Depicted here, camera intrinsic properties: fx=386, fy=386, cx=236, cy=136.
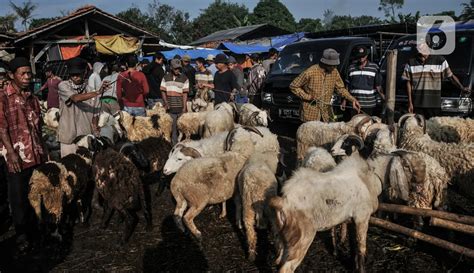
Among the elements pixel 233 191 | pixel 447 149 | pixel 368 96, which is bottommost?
pixel 233 191

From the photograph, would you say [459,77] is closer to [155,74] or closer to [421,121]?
[421,121]

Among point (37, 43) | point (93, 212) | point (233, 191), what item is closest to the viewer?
point (233, 191)

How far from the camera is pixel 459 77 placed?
8305 mm

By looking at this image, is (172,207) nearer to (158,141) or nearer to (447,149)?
(158,141)

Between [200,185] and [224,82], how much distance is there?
212 inches

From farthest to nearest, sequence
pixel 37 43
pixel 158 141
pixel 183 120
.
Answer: pixel 37 43 → pixel 183 120 → pixel 158 141

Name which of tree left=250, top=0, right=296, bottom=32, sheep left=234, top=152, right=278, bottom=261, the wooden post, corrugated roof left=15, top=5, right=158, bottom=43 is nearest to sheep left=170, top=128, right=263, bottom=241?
sheep left=234, top=152, right=278, bottom=261

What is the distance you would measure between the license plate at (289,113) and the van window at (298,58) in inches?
44.5

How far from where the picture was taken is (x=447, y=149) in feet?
17.7

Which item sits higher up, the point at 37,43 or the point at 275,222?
the point at 37,43

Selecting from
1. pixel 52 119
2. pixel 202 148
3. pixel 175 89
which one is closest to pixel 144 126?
pixel 175 89

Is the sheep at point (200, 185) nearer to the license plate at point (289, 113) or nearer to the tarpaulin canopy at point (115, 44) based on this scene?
the license plate at point (289, 113)

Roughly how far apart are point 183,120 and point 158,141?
1.80m

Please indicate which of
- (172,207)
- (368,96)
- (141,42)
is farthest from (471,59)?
(141,42)
